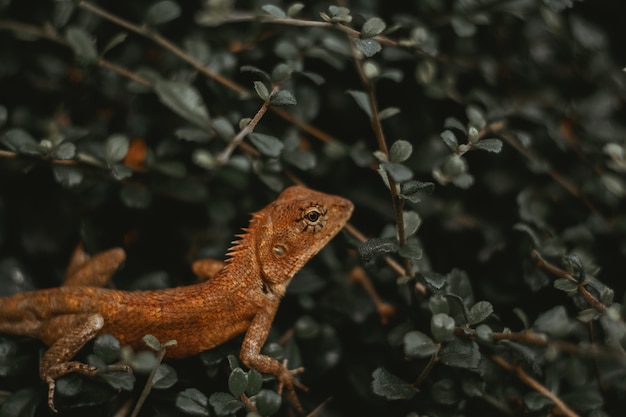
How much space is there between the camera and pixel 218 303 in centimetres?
297

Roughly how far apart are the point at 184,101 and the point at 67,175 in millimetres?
580

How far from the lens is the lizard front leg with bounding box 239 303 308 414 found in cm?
276

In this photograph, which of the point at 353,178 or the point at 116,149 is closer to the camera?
the point at 116,149

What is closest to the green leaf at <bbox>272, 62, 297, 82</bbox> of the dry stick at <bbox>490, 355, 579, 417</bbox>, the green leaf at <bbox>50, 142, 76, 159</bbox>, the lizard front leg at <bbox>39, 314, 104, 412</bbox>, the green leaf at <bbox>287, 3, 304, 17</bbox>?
the green leaf at <bbox>287, 3, 304, 17</bbox>

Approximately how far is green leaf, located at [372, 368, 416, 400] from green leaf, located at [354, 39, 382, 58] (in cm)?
119

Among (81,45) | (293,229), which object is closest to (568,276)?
(293,229)

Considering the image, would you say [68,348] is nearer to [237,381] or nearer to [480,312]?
[237,381]

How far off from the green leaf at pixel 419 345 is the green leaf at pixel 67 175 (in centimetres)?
153

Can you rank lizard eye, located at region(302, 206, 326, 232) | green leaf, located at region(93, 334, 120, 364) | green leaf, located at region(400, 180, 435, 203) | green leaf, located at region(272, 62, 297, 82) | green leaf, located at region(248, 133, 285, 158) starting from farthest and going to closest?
lizard eye, located at region(302, 206, 326, 232)
green leaf, located at region(248, 133, 285, 158)
green leaf, located at region(272, 62, 297, 82)
green leaf, located at region(93, 334, 120, 364)
green leaf, located at region(400, 180, 435, 203)

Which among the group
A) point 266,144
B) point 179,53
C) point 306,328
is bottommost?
point 306,328

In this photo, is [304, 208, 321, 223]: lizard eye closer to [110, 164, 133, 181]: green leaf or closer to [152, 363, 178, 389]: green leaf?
[110, 164, 133, 181]: green leaf

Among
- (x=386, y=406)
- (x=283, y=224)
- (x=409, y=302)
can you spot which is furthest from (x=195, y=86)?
(x=386, y=406)

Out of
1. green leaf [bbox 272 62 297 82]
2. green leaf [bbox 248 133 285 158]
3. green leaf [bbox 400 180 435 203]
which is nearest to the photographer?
green leaf [bbox 400 180 435 203]

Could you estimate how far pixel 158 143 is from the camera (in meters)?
3.28
